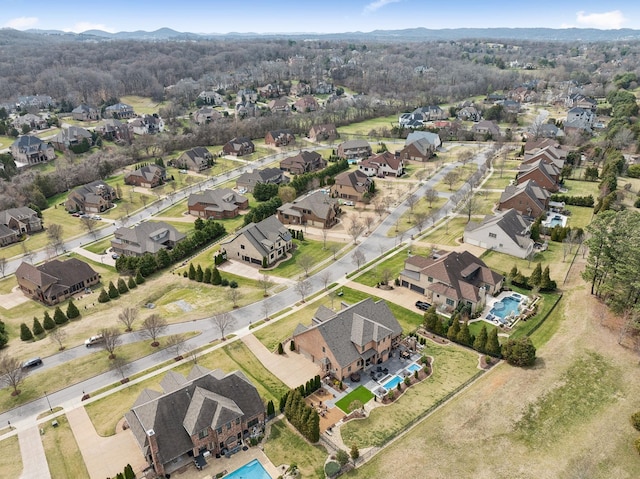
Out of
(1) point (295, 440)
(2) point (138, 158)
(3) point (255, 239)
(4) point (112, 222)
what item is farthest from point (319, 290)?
(2) point (138, 158)

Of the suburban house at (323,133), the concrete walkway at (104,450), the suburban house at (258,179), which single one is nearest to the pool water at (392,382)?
the concrete walkway at (104,450)

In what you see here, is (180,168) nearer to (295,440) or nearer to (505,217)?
(505,217)

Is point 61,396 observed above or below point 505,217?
below

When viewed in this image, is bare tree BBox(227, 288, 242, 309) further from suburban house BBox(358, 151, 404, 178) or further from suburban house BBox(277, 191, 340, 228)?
suburban house BBox(358, 151, 404, 178)

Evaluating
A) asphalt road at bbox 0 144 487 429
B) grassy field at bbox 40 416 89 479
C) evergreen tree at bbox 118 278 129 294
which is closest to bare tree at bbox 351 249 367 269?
asphalt road at bbox 0 144 487 429

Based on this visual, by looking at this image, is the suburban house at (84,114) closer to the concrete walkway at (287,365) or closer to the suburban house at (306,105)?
the suburban house at (306,105)

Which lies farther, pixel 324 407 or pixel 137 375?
pixel 137 375

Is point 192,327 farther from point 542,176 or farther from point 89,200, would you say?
point 542,176
